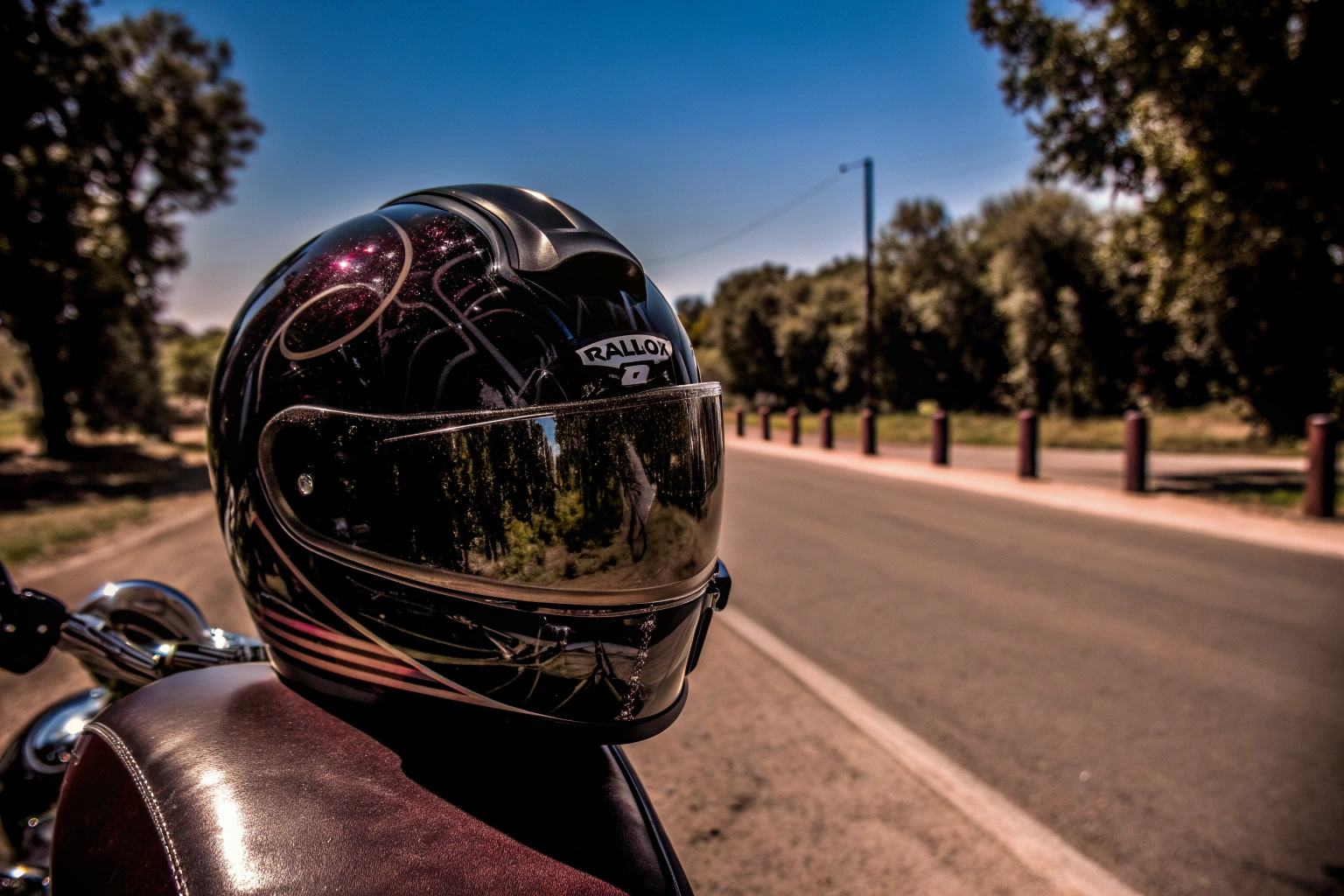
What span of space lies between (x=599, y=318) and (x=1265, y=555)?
776 centimetres

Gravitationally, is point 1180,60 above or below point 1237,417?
above

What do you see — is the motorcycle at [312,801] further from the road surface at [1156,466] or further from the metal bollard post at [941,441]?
the metal bollard post at [941,441]

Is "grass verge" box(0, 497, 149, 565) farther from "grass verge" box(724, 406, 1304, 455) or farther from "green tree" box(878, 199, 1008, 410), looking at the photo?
"green tree" box(878, 199, 1008, 410)

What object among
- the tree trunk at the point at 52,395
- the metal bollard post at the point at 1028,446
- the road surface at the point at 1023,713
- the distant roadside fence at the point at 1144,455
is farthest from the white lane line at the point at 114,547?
the tree trunk at the point at 52,395

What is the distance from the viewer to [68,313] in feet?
71.5

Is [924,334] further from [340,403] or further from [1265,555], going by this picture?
[340,403]

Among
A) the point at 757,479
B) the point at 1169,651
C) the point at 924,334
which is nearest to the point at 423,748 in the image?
the point at 1169,651

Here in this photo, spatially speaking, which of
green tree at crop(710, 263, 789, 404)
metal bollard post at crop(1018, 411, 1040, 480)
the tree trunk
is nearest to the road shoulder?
metal bollard post at crop(1018, 411, 1040, 480)

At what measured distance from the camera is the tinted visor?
1.04 meters

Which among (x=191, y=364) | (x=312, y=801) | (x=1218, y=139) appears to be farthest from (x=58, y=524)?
(x=191, y=364)

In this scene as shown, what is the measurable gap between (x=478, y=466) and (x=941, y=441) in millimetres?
14444

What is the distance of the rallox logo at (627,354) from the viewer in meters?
1.06

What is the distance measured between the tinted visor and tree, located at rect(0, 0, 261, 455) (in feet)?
66.3

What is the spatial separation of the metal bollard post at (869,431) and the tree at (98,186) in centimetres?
1876
